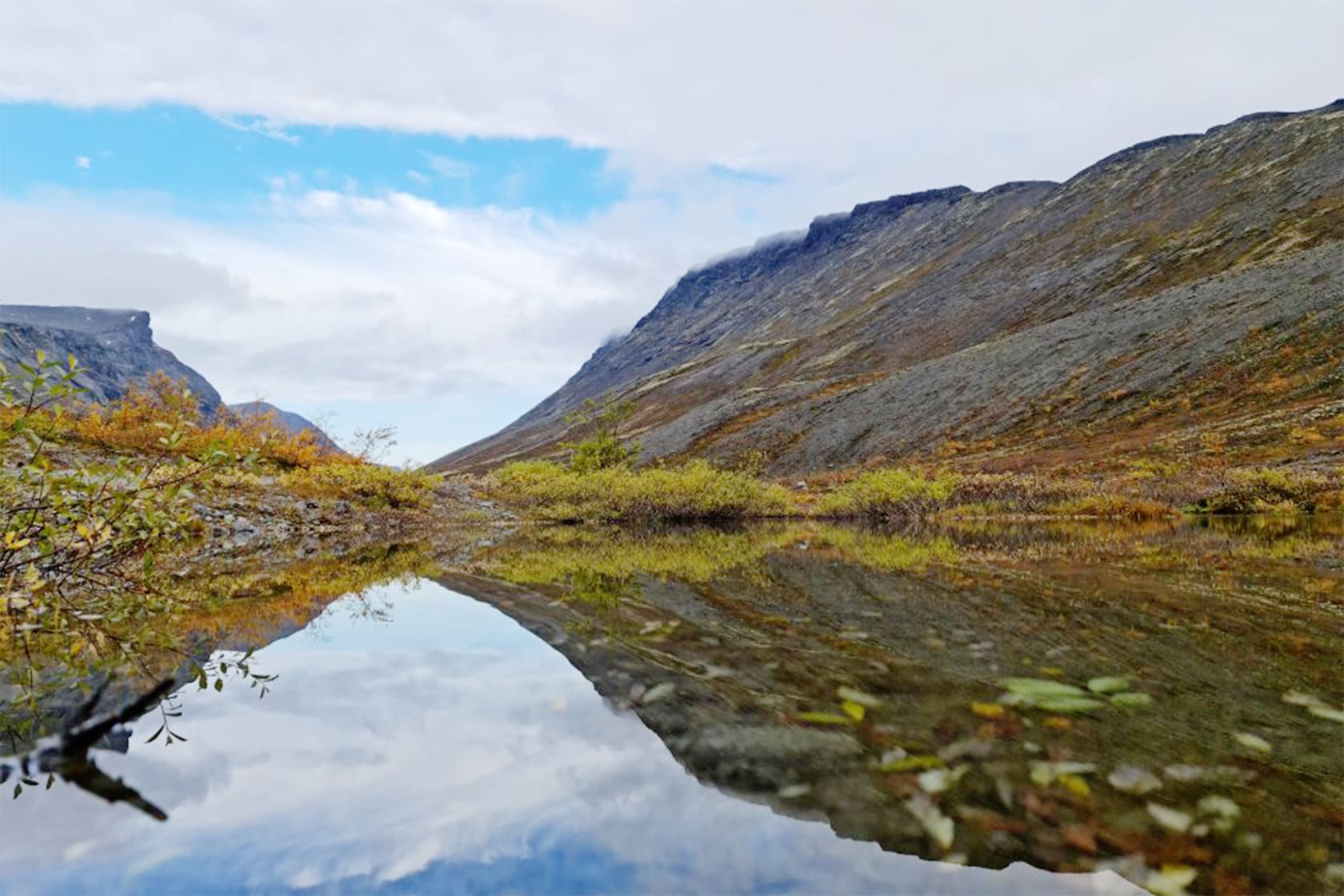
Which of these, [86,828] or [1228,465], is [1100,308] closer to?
[1228,465]

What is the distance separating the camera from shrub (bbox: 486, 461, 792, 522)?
3206 centimetres

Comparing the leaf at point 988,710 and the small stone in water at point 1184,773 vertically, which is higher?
the leaf at point 988,710

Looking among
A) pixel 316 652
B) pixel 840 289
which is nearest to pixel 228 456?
pixel 316 652

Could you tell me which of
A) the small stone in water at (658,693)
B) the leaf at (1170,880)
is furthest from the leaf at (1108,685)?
the small stone in water at (658,693)

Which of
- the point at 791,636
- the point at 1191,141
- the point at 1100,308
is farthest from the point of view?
the point at 1191,141

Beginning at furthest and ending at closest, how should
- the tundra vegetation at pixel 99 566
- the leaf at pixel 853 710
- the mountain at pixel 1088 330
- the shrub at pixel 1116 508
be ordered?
the mountain at pixel 1088 330 → the shrub at pixel 1116 508 → the tundra vegetation at pixel 99 566 → the leaf at pixel 853 710

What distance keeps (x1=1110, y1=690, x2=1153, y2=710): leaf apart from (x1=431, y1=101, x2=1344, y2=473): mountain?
50001 millimetres

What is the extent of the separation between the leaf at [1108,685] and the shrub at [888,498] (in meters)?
27.2

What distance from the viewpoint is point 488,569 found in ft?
47.8

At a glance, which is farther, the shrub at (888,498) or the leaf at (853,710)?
the shrub at (888,498)

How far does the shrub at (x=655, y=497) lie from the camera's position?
32.1 m

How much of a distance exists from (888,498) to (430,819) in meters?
30.6

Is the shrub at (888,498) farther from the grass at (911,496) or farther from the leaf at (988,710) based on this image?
the leaf at (988,710)

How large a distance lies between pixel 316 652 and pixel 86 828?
159 inches
